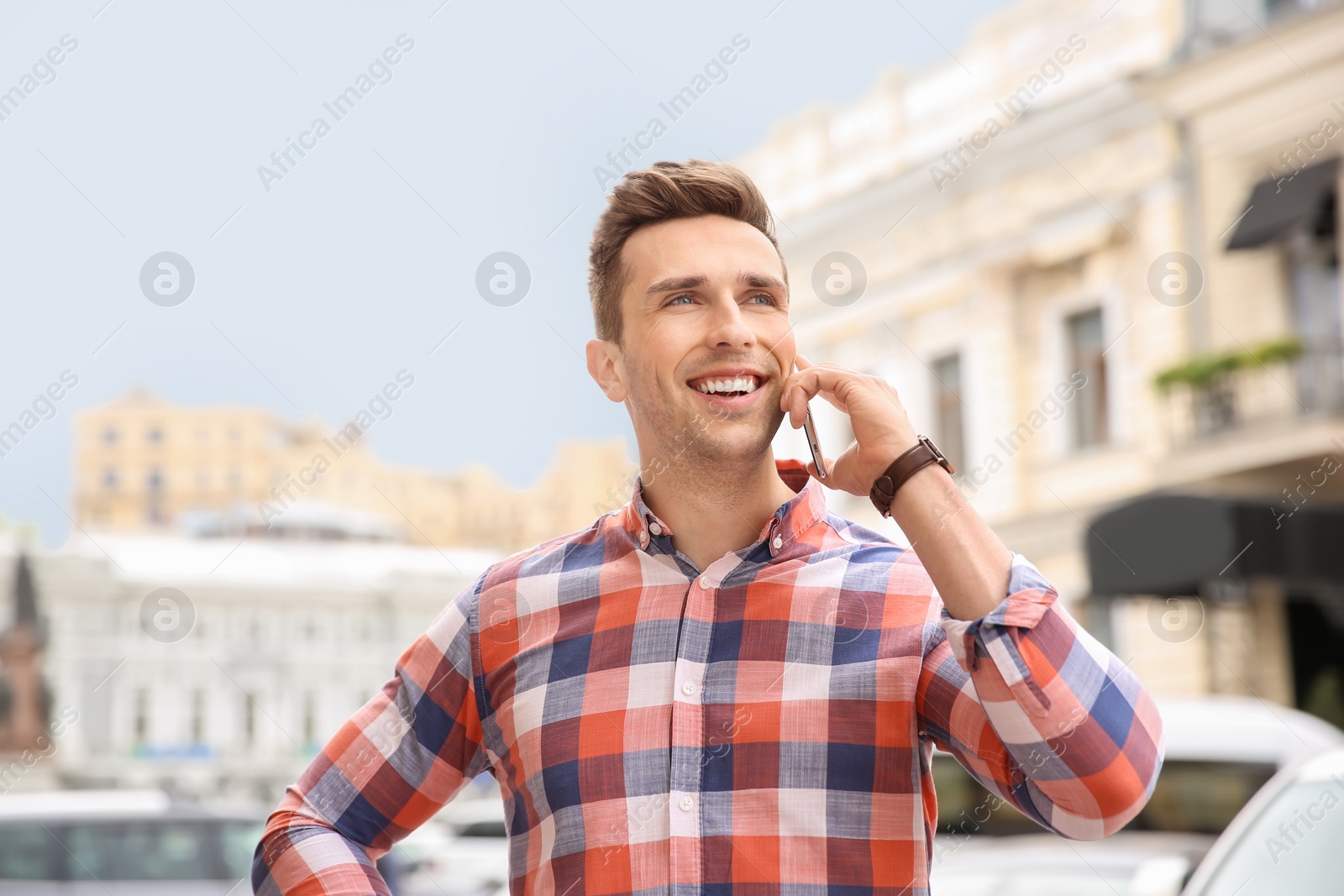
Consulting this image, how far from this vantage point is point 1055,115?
51.9 feet

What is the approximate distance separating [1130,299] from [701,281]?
1407 centimetres

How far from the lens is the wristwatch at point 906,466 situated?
1.65 meters

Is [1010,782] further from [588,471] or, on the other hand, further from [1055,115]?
[588,471]

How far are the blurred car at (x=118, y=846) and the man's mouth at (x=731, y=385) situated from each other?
6.47 meters

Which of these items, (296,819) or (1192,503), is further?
(1192,503)

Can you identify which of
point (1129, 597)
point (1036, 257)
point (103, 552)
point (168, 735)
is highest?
point (1036, 257)

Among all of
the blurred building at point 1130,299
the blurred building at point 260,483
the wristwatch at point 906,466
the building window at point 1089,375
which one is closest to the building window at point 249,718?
the blurred building at point 260,483

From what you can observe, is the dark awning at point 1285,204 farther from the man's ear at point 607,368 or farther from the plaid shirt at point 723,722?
the plaid shirt at point 723,722

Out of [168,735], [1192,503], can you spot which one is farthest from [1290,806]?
[168,735]

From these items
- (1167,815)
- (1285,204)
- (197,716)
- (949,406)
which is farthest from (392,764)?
(197,716)

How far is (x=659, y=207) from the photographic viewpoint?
2127 mm

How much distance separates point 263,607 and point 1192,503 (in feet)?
64.7

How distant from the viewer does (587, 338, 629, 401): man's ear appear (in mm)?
2178

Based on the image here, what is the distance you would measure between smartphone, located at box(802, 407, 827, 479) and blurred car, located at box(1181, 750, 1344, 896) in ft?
6.32
